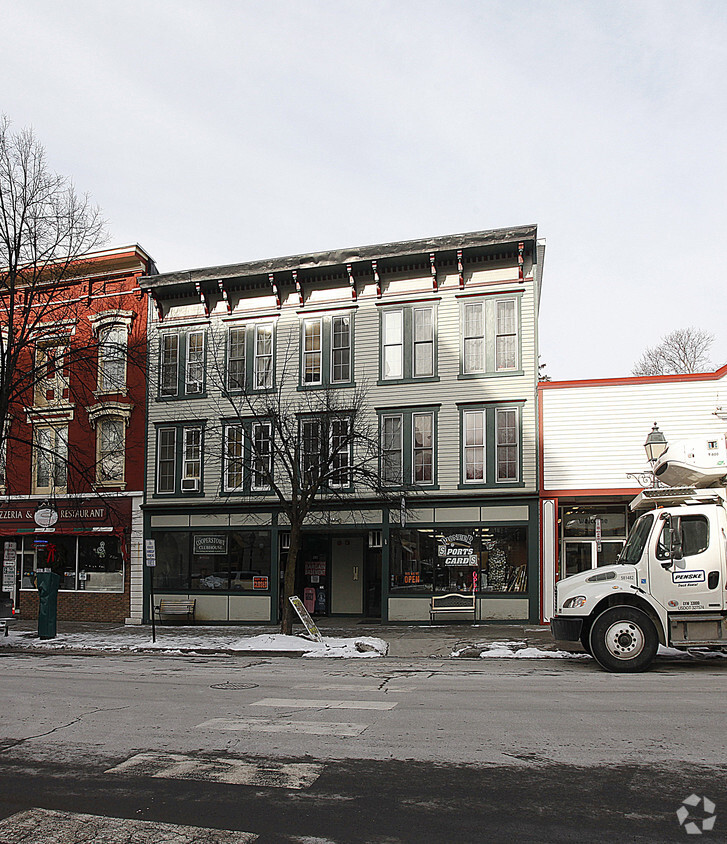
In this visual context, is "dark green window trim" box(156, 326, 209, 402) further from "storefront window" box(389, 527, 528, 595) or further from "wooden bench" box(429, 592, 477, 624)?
"wooden bench" box(429, 592, 477, 624)

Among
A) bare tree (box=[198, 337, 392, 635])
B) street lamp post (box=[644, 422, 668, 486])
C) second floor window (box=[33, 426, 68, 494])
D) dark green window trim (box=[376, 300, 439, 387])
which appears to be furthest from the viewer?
second floor window (box=[33, 426, 68, 494])

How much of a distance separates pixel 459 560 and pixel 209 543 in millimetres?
8039

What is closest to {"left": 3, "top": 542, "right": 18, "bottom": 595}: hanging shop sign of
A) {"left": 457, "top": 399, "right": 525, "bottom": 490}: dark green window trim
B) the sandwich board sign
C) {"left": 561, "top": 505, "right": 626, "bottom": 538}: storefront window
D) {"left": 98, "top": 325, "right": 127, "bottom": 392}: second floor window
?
{"left": 98, "top": 325, "right": 127, "bottom": 392}: second floor window

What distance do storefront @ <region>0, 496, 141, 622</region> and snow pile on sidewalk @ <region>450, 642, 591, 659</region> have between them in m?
13.1

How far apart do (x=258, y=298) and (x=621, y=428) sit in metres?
12.0

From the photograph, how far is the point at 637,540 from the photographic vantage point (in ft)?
47.2

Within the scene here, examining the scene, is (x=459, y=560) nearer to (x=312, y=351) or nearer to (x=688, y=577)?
(x=312, y=351)

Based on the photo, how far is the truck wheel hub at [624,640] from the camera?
536 inches

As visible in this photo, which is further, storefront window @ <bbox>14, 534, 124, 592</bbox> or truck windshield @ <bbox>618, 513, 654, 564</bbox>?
storefront window @ <bbox>14, 534, 124, 592</bbox>

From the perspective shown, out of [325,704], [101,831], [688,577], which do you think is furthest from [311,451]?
[101,831]

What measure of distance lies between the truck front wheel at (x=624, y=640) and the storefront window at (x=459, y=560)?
879 centimetres

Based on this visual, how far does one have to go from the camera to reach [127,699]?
10867 millimetres

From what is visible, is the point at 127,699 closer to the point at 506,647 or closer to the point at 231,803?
the point at 231,803

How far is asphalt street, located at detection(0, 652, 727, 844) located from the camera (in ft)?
17.7
